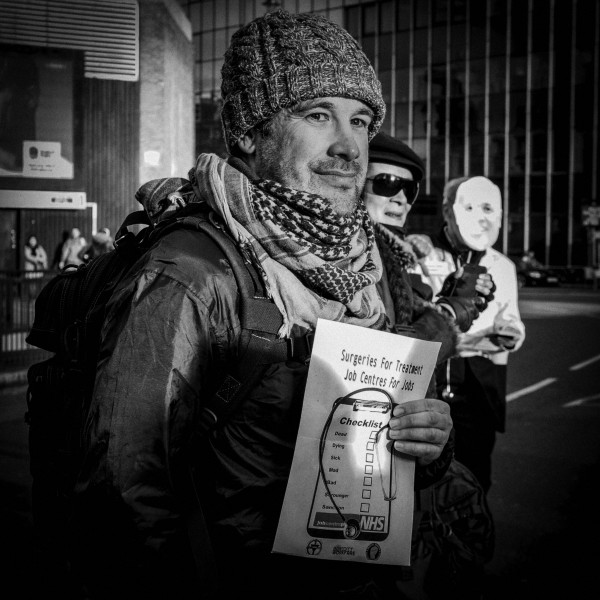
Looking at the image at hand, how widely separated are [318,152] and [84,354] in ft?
2.64

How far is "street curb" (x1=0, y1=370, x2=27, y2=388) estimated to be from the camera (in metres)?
9.00

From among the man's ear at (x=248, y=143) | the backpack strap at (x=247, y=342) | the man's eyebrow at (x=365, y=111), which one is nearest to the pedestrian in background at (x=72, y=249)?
the man's ear at (x=248, y=143)

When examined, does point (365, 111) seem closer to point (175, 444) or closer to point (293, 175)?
point (293, 175)

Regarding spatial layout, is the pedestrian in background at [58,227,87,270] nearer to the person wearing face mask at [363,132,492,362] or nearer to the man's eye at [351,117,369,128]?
the person wearing face mask at [363,132,492,362]

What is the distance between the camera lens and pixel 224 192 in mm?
1679

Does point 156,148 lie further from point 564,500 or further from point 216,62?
point 216,62

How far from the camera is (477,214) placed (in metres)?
4.20

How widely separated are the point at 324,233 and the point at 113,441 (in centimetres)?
72

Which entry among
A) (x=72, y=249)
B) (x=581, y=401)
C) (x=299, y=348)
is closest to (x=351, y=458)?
(x=299, y=348)

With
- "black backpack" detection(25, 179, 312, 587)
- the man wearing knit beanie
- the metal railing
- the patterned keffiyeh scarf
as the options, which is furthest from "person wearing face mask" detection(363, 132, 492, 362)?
the metal railing

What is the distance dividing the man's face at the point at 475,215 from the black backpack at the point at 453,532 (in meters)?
1.74

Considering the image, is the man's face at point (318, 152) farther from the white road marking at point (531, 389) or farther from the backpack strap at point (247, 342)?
the white road marking at point (531, 389)

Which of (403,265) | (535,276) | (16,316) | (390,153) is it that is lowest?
(16,316)

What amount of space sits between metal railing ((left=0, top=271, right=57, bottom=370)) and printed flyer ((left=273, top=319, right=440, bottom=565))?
9100 mm
